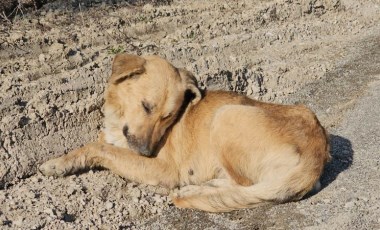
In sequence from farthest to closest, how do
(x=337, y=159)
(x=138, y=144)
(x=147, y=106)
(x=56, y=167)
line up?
(x=337, y=159) → (x=147, y=106) → (x=138, y=144) → (x=56, y=167)

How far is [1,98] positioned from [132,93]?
132 cm

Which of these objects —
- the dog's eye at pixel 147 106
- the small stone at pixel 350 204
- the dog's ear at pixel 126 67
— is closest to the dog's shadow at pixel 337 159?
the small stone at pixel 350 204

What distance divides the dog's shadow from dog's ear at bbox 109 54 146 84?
2.11 meters

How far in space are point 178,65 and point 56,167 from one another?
2664 mm

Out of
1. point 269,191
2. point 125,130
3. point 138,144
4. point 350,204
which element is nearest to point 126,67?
point 125,130

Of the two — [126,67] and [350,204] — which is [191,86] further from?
[350,204]

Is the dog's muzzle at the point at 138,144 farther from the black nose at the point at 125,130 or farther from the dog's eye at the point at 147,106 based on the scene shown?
the dog's eye at the point at 147,106

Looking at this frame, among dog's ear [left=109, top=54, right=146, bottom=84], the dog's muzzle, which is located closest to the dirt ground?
the dog's muzzle

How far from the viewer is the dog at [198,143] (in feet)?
17.4

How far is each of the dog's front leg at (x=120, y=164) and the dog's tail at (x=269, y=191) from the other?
1.21 ft

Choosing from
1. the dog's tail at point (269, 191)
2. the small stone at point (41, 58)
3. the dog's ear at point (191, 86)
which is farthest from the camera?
the small stone at point (41, 58)

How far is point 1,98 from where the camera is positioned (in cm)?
598

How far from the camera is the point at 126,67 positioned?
5.95 m

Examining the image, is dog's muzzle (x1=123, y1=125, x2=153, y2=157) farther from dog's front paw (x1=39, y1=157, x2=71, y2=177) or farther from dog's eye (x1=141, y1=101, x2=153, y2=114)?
dog's front paw (x1=39, y1=157, x2=71, y2=177)
